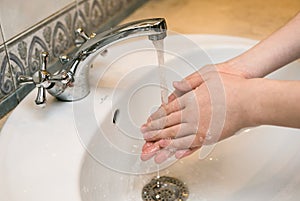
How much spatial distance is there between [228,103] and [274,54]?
0.16m

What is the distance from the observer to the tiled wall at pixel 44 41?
71cm

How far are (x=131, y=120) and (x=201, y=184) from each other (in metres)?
0.16

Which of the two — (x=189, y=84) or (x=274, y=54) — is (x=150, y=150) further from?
(x=274, y=54)

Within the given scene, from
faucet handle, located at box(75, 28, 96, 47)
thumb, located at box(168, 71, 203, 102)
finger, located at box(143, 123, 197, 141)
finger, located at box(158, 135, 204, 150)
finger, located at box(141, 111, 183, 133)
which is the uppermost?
faucet handle, located at box(75, 28, 96, 47)

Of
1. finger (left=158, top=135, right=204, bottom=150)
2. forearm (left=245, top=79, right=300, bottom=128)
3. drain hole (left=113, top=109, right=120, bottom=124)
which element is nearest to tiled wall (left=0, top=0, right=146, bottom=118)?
drain hole (left=113, top=109, right=120, bottom=124)

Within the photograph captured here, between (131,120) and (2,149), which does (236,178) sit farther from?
(2,149)

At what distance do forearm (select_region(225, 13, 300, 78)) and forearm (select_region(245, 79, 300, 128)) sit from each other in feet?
0.40

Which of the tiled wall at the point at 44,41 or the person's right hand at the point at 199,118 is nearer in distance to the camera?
the person's right hand at the point at 199,118

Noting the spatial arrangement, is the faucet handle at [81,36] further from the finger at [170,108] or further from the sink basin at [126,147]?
the finger at [170,108]

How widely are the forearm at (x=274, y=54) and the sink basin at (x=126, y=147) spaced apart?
140mm

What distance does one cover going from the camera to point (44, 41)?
777 mm

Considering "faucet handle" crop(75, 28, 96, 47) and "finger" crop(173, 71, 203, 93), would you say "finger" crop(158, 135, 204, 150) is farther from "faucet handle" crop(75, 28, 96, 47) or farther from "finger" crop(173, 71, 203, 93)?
"faucet handle" crop(75, 28, 96, 47)

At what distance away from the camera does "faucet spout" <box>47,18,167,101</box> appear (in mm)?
630

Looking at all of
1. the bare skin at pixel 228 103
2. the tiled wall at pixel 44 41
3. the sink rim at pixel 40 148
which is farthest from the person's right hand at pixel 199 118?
the tiled wall at pixel 44 41
